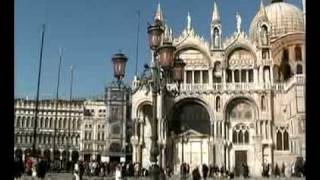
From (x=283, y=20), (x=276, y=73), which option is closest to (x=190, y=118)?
(x=276, y=73)

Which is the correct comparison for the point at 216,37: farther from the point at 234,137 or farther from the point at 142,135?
the point at 142,135

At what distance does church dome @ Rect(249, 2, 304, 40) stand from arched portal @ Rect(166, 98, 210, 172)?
10528 mm

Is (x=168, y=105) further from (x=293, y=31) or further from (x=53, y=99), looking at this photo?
(x=53, y=99)

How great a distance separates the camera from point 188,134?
1351 inches

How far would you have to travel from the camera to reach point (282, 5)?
1837 inches

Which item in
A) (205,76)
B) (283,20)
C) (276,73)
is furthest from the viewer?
(283,20)

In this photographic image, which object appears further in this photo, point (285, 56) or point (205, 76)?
point (285, 56)

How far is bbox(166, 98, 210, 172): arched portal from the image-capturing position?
112 feet

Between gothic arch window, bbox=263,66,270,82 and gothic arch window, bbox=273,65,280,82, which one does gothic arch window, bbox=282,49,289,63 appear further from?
gothic arch window, bbox=263,66,270,82

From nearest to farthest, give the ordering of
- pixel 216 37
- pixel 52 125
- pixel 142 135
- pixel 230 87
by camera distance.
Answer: pixel 230 87, pixel 142 135, pixel 216 37, pixel 52 125

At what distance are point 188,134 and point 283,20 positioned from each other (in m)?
16.3

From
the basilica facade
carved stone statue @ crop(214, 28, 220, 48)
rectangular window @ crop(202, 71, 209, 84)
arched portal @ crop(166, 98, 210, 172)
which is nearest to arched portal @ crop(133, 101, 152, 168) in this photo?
the basilica facade

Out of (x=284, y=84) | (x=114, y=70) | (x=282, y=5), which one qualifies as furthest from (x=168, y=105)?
(x=114, y=70)
